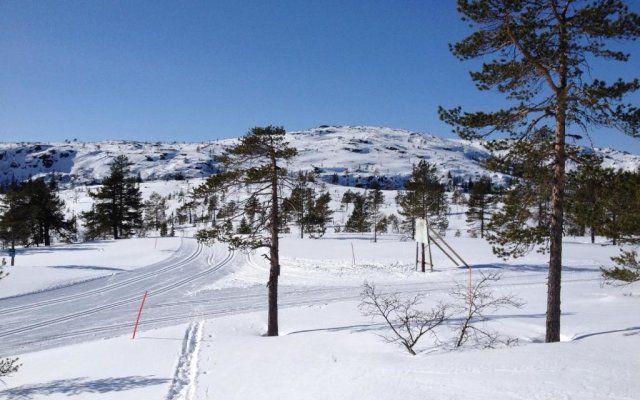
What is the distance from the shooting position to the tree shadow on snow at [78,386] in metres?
9.76

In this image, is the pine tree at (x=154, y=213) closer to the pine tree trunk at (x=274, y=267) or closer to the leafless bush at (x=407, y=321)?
the pine tree trunk at (x=274, y=267)

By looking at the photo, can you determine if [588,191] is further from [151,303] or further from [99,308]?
[99,308]

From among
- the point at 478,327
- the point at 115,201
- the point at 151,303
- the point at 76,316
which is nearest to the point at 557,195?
the point at 478,327

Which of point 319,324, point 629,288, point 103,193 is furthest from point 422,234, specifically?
point 103,193

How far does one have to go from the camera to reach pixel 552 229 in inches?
433

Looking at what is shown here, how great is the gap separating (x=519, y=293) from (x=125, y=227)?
164 feet

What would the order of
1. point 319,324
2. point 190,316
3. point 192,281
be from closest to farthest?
point 319,324, point 190,316, point 192,281

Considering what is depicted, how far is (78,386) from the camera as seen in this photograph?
405 inches

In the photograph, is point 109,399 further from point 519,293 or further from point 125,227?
point 125,227

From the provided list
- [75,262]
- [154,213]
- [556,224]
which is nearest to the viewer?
[556,224]

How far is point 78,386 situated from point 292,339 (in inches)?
258

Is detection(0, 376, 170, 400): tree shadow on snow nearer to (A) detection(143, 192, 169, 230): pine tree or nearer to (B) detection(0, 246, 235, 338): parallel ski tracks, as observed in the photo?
(B) detection(0, 246, 235, 338): parallel ski tracks

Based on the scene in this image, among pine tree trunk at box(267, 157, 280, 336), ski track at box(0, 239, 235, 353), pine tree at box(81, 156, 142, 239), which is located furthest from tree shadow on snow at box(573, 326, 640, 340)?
pine tree at box(81, 156, 142, 239)

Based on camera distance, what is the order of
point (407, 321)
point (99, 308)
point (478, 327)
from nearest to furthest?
point (407, 321) → point (478, 327) → point (99, 308)
